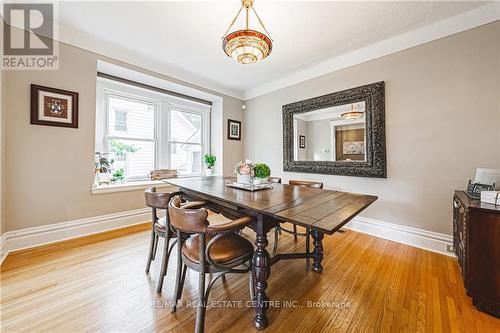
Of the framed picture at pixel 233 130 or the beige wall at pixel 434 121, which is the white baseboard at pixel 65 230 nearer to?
the framed picture at pixel 233 130

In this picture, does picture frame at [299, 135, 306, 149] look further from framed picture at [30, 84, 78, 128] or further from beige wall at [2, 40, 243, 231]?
framed picture at [30, 84, 78, 128]

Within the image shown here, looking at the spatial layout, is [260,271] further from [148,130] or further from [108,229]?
[148,130]

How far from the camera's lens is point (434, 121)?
2.38 m

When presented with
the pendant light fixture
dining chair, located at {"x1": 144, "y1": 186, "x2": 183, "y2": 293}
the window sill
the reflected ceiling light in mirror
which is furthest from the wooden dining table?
the window sill

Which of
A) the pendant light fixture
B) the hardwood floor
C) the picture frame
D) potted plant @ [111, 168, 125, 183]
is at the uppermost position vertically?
the pendant light fixture

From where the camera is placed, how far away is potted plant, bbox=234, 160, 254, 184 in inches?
81.7

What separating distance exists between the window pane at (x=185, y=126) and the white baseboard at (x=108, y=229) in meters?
1.83

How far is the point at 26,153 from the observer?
237cm

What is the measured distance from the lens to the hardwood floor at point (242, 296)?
134 centimetres

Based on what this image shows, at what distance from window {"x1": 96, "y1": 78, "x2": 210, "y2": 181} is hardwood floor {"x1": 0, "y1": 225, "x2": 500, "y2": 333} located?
176 centimetres

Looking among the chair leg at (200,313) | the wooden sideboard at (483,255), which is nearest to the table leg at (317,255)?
the wooden sideboard at (483,255)

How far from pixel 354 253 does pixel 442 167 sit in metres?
1.46

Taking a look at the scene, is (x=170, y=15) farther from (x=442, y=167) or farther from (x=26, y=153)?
(x=442, y=167)

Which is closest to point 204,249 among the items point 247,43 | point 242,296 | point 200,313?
point 200,313
